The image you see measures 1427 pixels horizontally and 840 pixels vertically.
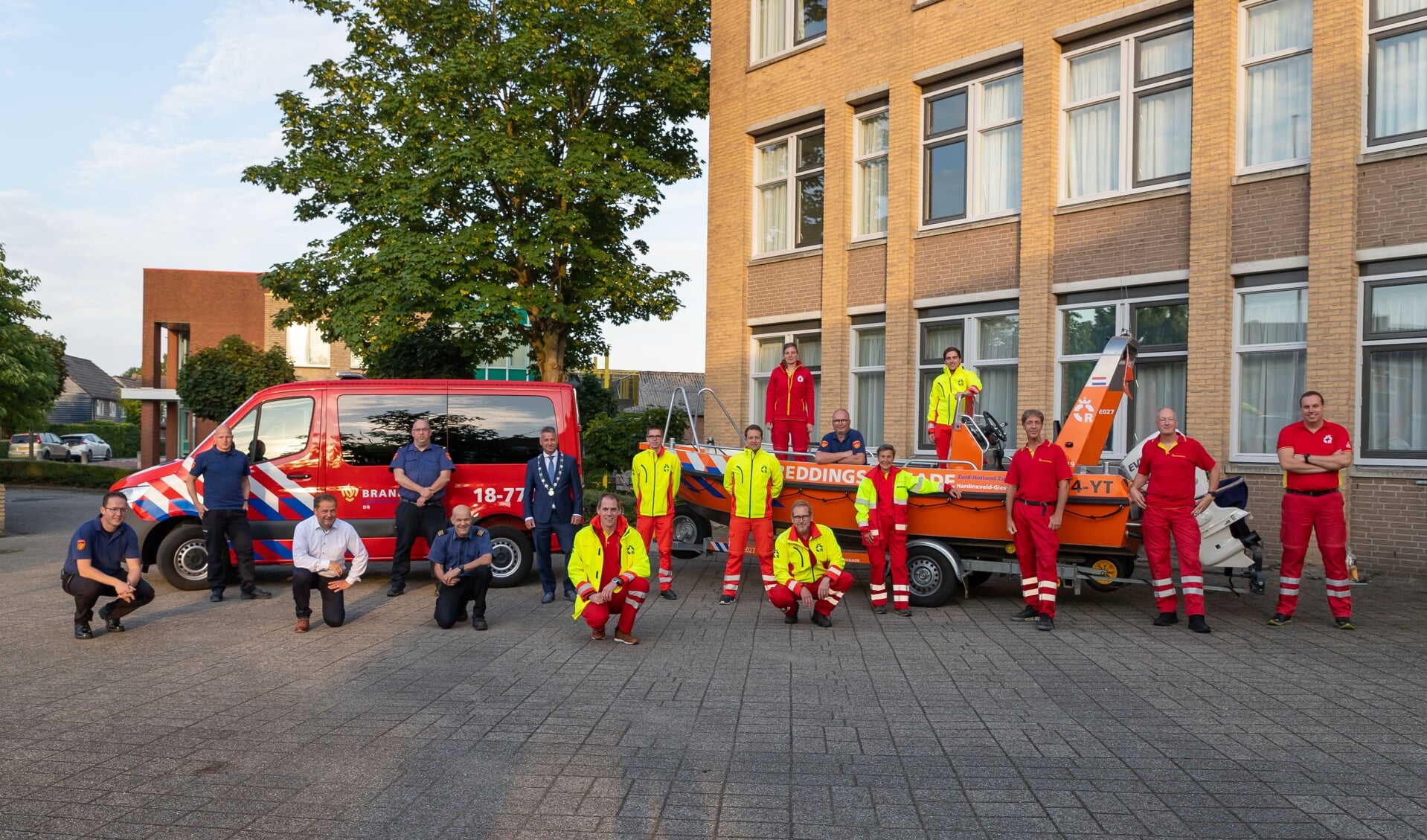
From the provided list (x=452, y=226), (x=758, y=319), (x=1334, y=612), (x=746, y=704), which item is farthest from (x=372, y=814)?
(x=452, y=226)

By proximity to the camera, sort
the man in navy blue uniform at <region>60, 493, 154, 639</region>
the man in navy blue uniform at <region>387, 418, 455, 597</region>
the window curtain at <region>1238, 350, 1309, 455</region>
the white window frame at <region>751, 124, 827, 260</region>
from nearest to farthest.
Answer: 1. the man in navy blue uniform at <region>60, 493, 154, 639</region>
2. the man in navy blue uniform at <region>387, 418, 455, 597</region>
3. the window curtain at <region>1238, 350, 1309, 455</region>
4. the white window frame at <region>751, 124, 827, 260</region>

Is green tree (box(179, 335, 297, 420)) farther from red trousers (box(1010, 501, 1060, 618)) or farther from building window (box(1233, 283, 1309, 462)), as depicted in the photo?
red trousers (box(1010, 501, 1060, 618))

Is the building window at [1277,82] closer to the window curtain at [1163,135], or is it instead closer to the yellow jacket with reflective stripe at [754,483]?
the window curtain at [1163,135]

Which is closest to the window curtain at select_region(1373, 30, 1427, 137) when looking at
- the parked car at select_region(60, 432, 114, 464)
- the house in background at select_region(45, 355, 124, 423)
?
the parked car at select_region(60, 432, 114, 464)

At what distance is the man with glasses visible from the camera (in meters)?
12.0

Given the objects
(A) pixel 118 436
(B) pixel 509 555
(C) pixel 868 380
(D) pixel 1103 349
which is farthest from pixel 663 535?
(A) pixel 118 436

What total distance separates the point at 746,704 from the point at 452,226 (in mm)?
17770

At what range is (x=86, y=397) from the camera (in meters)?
85.8

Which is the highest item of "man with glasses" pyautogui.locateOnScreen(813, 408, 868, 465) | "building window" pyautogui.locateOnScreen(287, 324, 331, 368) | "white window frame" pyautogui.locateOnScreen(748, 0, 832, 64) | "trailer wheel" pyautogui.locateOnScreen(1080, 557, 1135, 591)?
"white window frame" pyautogui.locateOnScreen(748, 0, 832, 64)

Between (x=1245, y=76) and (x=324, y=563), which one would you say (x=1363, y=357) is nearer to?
(x=1245, y=76)

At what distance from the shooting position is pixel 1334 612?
9609mm

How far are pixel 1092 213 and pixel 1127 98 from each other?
163 centimetres

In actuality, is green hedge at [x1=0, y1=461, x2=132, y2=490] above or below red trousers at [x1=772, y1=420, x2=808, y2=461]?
below

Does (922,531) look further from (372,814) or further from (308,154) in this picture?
(308,154)
